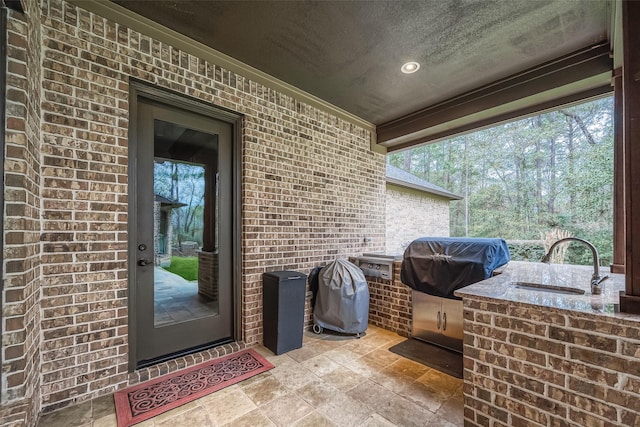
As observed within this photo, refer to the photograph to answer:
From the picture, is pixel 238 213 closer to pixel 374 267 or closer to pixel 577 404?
pixel 374 267

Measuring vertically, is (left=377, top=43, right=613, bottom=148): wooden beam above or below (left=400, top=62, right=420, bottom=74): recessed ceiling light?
below

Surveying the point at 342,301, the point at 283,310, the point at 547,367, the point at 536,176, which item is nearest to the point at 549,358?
the point at 547,367

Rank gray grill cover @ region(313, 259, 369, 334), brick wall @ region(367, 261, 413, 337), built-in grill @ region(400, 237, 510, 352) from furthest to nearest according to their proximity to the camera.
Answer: brick wall @ region(367, 261, 413, 337) < gray grill cover @ region(313, 259, 369, 334) < built-in grill @ region(400, 237, 510, 352)

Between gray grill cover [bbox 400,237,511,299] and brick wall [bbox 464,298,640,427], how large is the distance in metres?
1.03

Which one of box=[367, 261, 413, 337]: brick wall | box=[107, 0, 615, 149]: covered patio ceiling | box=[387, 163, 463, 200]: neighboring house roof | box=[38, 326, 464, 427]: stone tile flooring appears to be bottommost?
box=[38, 326, 464, 427]: stone tile flooring

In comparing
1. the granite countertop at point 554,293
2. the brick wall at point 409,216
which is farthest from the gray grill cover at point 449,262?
the brick wall at point 409,216

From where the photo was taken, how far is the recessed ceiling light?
9.75ft

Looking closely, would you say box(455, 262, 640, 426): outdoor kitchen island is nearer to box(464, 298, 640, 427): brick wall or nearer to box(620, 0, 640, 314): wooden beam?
box(464, 298, 640, 427): brick wall

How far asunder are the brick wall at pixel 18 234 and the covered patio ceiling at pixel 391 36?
1.05m

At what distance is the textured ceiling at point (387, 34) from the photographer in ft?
7.21

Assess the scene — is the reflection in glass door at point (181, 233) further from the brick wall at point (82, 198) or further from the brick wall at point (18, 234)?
the brick wall at point (18, 234)

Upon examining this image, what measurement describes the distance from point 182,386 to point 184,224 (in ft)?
5.00

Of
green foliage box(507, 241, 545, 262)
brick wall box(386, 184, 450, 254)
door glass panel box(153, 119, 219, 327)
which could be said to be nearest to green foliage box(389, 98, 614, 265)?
green foliage box(507, 241, 545, 262)

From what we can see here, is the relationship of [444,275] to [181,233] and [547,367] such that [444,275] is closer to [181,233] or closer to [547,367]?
[547,367]
